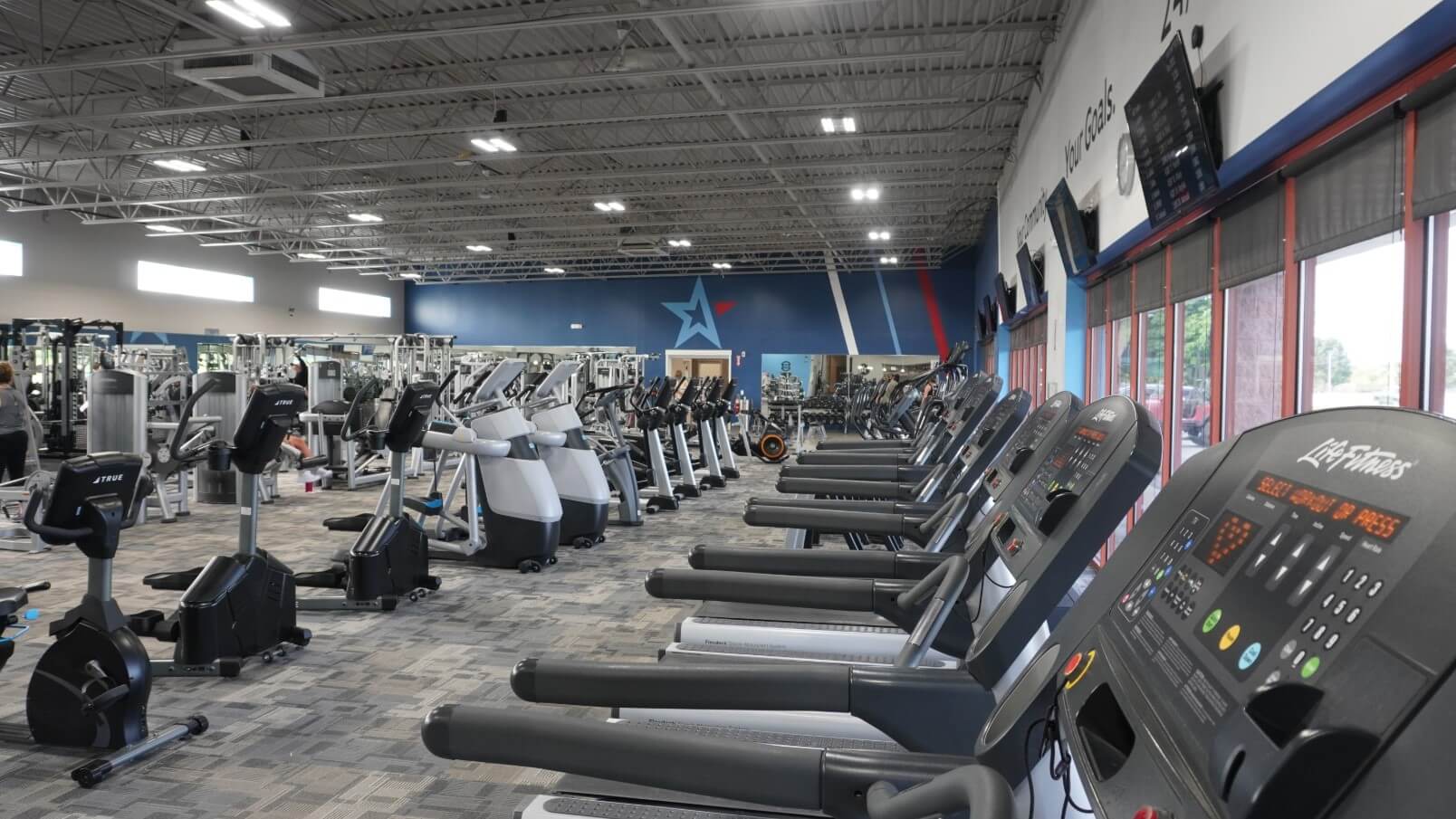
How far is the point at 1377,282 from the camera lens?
10.5 feet

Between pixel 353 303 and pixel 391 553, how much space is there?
67.5ft

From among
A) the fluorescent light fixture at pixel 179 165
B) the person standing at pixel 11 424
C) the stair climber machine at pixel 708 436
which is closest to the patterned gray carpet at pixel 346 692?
the person standing at pixel 11 424

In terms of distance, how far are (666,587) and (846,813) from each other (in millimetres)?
1465

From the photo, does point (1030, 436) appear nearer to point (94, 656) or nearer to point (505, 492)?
point (94, 656)

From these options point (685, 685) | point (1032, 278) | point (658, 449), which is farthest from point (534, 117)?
point (685, 685)

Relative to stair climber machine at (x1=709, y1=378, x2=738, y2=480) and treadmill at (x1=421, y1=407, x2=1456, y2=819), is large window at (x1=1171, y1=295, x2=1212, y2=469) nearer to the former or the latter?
treadmill at (x1=421, y1=407, x2=1456, y2=819)

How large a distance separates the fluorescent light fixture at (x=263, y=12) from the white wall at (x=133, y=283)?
11371mm

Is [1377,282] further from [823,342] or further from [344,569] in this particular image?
[823,342]

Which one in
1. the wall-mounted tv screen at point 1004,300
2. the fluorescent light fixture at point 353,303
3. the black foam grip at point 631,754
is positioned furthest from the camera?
the fluorescent light fixture at point 353,303

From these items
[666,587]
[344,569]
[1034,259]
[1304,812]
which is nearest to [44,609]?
[344,569]

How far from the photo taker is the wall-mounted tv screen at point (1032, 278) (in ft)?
29.8

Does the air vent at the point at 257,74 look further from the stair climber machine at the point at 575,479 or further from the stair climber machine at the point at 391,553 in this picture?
the stair climber machine at the point at 391,553

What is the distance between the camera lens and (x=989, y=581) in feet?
6.72

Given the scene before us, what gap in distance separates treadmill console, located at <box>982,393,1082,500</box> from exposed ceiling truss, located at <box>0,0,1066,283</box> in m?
5.58
